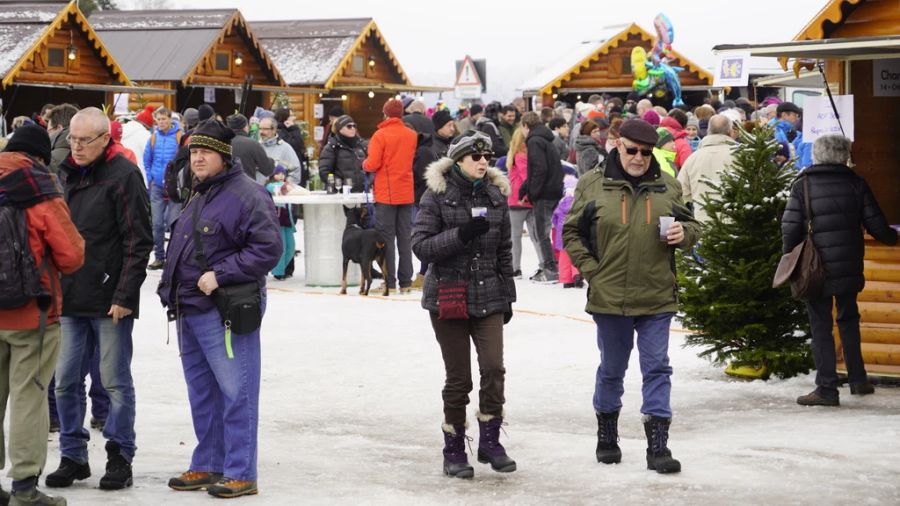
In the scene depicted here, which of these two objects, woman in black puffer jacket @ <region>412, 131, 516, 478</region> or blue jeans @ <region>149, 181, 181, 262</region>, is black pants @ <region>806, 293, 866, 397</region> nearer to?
woman in black puffer jacket @ <region>412, 131, 516, 478</region>

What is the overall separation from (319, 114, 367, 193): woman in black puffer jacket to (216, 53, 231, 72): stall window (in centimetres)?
2263

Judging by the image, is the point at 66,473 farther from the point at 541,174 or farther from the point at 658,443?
the point at 541,174

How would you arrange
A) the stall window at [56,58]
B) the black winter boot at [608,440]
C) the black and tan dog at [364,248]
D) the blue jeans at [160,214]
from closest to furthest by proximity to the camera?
the black winter boot at [608,440]
the black and tan dog at [364,248]
the blue jeans at [160,214]
the stall window at [56,58]

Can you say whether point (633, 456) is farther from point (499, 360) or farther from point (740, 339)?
point (740, 339)

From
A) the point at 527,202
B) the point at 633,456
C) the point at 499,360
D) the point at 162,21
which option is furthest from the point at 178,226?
the point at 162,21

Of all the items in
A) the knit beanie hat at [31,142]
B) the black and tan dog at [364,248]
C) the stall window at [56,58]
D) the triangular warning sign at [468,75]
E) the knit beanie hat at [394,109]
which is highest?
the stall window at [56,58]

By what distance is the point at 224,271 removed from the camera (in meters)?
6.98

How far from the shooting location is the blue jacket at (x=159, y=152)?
18.0 meters

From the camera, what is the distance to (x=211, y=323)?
7.08 meters

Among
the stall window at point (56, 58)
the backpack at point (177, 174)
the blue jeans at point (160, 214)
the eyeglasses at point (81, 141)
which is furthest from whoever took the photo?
the stall window at point (56, 58)

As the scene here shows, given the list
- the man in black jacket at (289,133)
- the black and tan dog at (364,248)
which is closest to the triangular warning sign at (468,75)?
the man in black jacket at (289,133)

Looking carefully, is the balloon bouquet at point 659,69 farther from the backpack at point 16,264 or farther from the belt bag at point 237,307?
the backpack at point 16,264

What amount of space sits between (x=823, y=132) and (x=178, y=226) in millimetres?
5659

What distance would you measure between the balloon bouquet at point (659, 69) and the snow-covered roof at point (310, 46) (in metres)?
9.65
